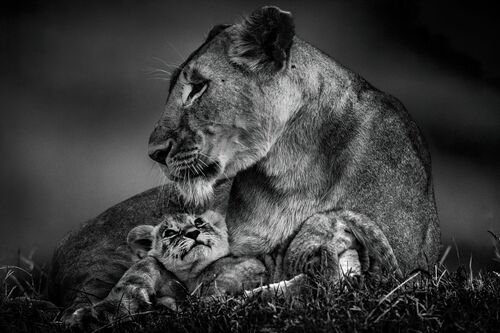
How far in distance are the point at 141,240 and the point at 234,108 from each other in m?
1.07

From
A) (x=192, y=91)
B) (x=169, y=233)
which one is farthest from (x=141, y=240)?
(x=192, y=91)

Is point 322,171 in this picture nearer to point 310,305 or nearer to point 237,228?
point 237,228

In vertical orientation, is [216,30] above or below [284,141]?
above

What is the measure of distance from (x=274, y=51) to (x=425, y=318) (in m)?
1.66

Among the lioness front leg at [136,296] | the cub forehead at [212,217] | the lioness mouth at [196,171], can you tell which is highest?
the lioness mouth at [196,171]

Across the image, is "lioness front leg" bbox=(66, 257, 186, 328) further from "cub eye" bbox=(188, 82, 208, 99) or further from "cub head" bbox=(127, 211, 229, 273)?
"cub eye" bbox=(188, 82, 208, 99)

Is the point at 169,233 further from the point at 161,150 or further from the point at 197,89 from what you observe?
the point at 197,89

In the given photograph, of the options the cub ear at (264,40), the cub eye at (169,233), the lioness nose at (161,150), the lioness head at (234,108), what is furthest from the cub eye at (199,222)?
the cub ear at (264,40)

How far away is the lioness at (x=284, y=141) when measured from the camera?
4055mm

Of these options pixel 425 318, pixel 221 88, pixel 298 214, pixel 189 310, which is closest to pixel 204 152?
pixel 221 88

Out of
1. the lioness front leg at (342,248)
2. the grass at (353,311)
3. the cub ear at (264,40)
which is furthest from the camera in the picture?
the cub ear at (264,40)

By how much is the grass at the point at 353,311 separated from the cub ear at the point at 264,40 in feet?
4.05

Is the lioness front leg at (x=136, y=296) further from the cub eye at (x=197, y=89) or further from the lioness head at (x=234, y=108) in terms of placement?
the cub eye at (x=197, y=89)

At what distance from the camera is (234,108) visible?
4.05 m
